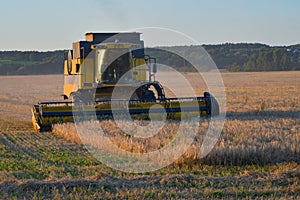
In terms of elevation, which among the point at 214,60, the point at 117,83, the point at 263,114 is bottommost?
the point at 263,114

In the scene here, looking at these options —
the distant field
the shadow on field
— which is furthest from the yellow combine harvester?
the distant field

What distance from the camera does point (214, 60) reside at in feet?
300

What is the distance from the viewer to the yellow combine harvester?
600 inches

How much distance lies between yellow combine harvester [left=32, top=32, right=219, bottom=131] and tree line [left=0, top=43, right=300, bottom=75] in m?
45.7

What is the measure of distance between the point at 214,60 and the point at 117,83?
3013 inches

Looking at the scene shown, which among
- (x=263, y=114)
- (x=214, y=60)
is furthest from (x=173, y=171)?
(x=214, y=60)

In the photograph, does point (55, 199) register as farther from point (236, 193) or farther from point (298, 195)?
point (298, 195)

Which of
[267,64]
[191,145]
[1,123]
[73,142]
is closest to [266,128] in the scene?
[191,145]

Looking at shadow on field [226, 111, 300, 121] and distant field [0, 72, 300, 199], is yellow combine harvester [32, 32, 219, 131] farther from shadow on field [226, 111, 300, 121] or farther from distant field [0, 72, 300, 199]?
distant field [0, 72, 300, 199]

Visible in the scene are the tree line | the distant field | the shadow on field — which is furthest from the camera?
the tree line

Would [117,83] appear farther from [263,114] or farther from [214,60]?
[214,60]

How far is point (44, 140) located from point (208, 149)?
468cm

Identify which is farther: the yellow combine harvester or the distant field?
the yellow combine harvester

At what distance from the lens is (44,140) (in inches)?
487
